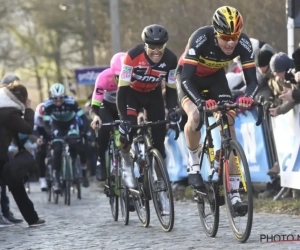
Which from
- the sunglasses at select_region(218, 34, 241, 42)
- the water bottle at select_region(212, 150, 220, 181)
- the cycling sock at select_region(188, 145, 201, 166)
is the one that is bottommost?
the water bottle at select_region(212, 150, 220, 181)

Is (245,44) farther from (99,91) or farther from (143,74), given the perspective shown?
(99,91)

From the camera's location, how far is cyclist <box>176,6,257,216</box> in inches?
304

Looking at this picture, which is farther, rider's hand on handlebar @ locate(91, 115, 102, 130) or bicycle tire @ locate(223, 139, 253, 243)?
rider's hand on handlebar @ locate(91, 115, 102, 130)

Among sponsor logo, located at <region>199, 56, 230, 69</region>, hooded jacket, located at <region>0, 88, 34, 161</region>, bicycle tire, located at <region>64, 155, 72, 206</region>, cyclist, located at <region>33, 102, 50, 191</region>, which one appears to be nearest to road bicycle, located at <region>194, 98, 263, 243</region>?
sponsor logo, located at <region>199, 56, 230, 69</region>

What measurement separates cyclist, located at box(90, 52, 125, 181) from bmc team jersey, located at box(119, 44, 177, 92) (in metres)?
1.29

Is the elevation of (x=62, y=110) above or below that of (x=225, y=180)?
above

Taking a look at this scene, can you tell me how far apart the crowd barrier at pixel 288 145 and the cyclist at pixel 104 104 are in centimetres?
211

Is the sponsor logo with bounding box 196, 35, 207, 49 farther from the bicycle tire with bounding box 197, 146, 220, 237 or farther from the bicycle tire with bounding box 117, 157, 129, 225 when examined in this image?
the bicycle tire with bounding box 117, 157, 129, 225

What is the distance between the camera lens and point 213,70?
327 inches

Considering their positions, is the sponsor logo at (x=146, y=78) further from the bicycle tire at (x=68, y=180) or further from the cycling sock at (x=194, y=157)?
the bicycle tire at (x=68, y=180)

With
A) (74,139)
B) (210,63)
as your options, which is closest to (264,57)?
(210,63)

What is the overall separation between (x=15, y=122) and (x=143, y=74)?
160 cm

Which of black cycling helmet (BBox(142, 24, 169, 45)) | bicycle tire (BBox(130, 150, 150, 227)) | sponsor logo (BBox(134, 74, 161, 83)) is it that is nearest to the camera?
black cycling helmet (BBox(142, 24, 169, 45))

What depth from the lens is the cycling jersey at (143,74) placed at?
9.46 m
